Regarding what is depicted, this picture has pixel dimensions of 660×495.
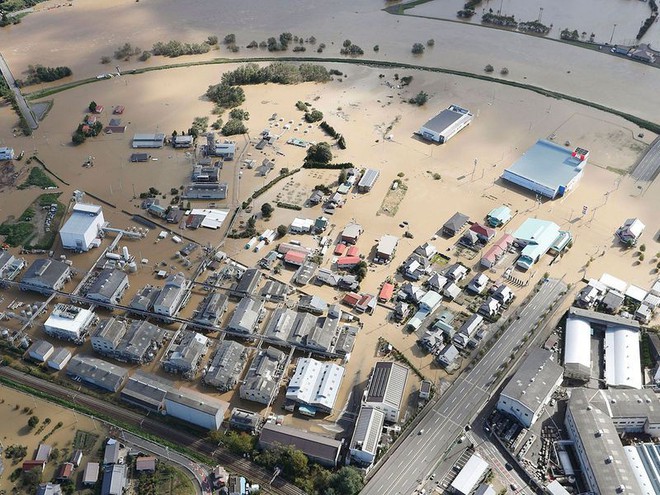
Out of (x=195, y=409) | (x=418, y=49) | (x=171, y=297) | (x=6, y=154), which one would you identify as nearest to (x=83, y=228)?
(x=171, y=297)

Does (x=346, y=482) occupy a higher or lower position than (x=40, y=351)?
lower

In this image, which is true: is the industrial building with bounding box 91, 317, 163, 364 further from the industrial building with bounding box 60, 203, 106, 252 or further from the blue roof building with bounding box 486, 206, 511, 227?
the blue roof building with bounding box 486, 206, 511, 227

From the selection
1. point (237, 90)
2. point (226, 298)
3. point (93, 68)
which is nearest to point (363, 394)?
point (226, 298)

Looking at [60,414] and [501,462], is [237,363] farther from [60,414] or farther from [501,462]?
[501,462]

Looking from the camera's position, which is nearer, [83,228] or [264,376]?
[264,376]

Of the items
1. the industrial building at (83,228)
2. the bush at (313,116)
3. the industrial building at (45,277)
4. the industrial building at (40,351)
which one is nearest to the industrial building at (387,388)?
the industrial building at (40,351)

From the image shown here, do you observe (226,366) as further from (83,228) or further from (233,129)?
(233,129)

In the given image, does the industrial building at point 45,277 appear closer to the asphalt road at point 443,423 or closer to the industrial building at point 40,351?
the industrial building at point 40,351
